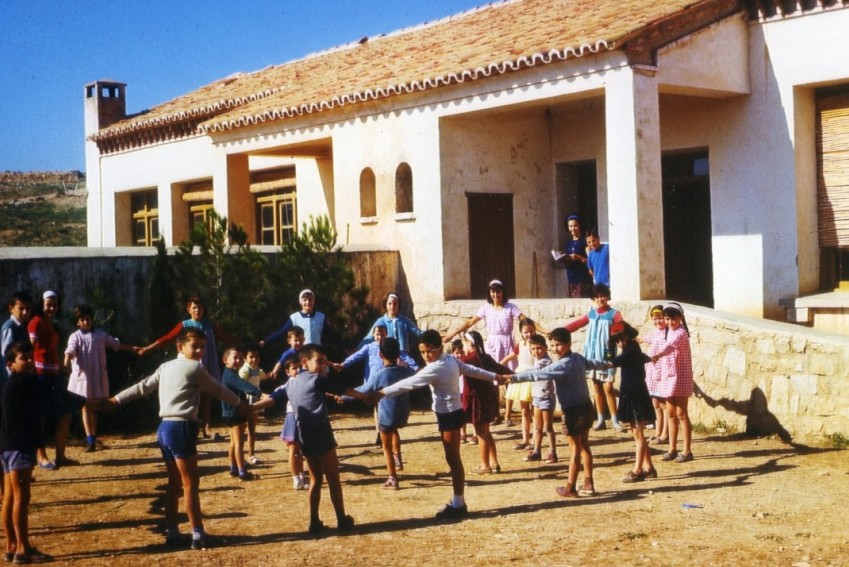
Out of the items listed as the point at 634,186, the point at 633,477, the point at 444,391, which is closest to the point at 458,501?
the point at 444,391

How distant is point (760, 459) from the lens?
31.8ft

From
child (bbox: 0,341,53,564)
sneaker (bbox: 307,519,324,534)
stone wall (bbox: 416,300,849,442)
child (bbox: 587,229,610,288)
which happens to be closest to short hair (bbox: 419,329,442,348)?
sneaker (bbox: 307,519,324,534)

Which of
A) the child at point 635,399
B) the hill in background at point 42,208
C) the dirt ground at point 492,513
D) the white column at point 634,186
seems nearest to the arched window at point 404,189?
the white column at point 634,186

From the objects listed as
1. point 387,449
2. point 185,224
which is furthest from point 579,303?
point 185,224

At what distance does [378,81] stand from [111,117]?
10501 mm

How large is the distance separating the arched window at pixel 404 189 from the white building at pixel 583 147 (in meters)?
0.03

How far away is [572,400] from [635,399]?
0.90 meters

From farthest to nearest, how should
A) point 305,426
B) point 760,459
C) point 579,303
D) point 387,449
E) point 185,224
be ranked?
1. point 185,224
2. point 579,303
3. point 760,459
4. point 387,449
5. point 305,426

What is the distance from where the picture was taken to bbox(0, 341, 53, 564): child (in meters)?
6.82

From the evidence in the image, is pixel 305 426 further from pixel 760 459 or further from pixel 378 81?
pixel 378 81

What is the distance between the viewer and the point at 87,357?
1083cm

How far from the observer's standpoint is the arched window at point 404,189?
15.4 meters

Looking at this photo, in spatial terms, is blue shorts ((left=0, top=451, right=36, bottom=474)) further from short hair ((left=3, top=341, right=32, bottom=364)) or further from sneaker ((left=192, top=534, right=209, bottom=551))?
sneaker ((left=192, top=534, right=209, bottom=551))

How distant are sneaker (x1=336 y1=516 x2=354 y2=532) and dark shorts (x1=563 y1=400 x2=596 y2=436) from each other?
1795 mm
